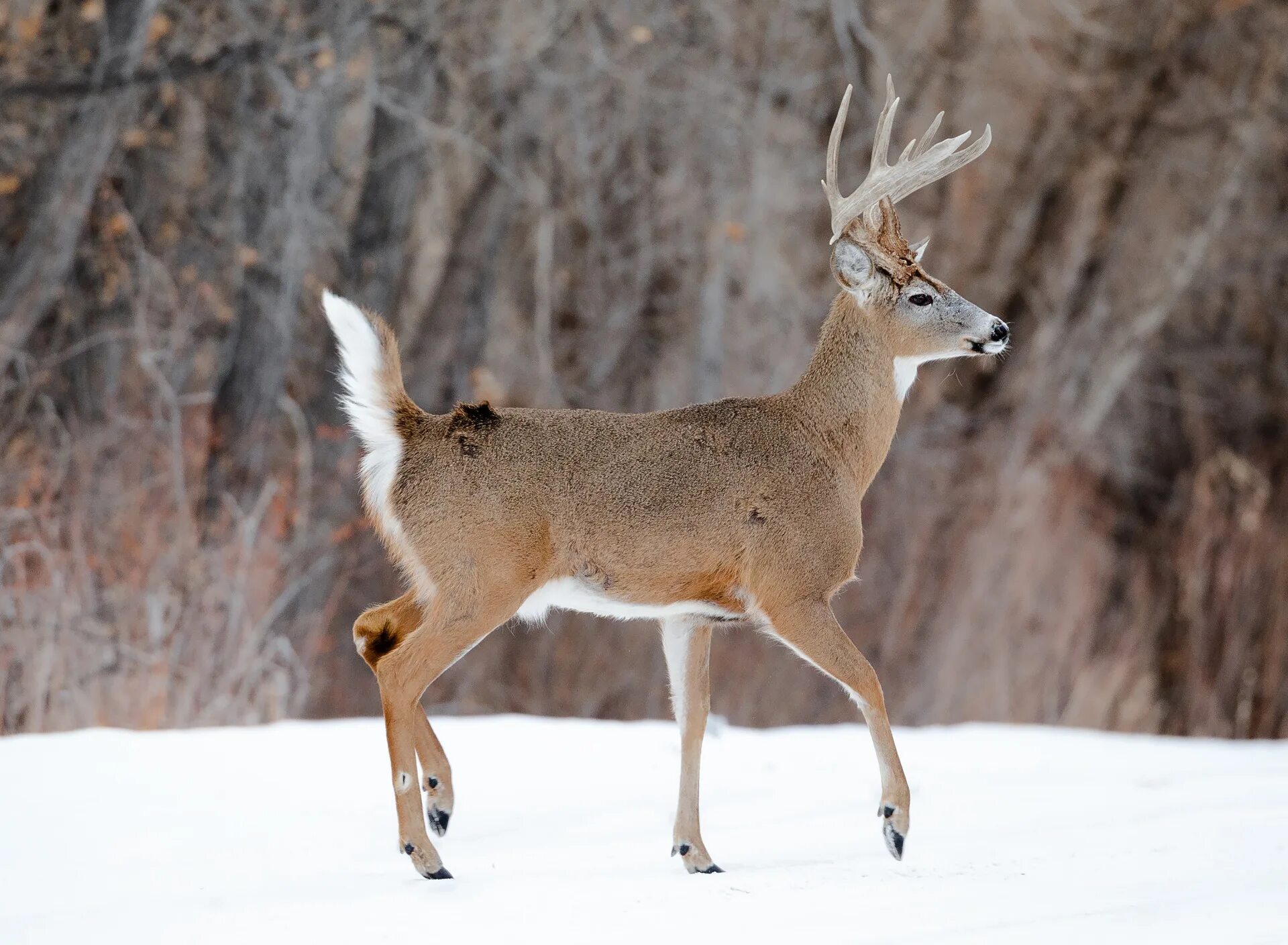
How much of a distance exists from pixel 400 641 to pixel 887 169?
2161 millimetres

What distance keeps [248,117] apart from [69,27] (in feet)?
4.39

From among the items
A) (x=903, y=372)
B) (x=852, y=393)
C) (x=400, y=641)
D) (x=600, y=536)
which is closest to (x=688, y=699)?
(x=600, y=536)

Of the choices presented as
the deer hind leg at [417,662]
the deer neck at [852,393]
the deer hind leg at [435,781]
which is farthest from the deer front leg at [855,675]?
the deer hind leg at [435,781]

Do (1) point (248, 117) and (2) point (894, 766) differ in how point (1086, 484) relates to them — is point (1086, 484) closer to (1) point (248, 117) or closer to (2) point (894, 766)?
(1) point (248, 117)

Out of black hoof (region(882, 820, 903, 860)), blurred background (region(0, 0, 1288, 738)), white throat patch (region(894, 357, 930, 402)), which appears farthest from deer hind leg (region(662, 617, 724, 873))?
blurred background (region(0, 0, 1288, 738))

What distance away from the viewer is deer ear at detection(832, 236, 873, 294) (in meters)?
5.49

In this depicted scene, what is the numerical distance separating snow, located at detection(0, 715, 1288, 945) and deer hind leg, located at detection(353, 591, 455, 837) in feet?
0.45

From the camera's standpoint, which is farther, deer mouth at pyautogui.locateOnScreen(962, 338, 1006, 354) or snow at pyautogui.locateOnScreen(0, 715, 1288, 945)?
deer mouth at pyautogui.locateOnScreen(962, 338, 1006, 354)

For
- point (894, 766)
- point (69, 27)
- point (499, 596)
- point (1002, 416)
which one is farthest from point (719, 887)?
point (1002, 416)

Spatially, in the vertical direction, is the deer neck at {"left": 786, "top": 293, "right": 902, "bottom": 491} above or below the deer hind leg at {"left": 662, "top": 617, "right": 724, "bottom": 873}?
above

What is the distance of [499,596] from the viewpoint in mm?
4695

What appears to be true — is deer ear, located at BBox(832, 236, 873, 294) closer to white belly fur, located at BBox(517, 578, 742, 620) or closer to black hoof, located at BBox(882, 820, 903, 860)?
white belly fur, located at BBox(517, 578, 742, 620)

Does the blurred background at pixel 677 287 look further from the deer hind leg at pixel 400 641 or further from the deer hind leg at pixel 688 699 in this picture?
the deer hind leg at pixel 688 699

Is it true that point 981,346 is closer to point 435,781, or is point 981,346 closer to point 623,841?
point 623,841
